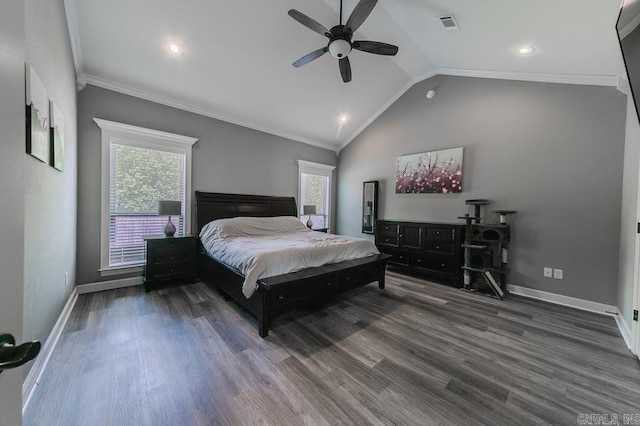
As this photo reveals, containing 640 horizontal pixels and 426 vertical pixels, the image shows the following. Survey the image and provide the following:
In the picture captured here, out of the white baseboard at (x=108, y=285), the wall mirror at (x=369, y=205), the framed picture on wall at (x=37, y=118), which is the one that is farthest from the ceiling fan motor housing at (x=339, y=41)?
the white baseboard at (x=108, y=285)

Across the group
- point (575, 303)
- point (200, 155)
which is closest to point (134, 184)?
point (200, 155)

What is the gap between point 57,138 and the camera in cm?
208

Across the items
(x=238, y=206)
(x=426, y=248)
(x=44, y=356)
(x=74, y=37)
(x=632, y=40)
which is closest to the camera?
(x=632, y=40)

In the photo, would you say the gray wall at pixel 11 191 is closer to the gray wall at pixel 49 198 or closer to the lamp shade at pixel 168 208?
the gray wall at pixel 49 198

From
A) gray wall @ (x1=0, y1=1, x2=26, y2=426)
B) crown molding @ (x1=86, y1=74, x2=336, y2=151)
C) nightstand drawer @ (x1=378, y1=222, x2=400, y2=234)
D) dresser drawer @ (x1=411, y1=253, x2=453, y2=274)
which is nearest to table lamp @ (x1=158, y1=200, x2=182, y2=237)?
crown molding @ (x1=86, y1=74, x2=336, y2=151)

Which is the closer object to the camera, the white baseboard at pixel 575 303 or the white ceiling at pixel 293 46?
the white ceiling at pixel 293 46

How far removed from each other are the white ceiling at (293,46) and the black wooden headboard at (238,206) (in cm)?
148

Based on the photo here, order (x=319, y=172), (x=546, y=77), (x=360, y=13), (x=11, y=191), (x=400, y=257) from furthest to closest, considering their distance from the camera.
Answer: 1. (x=319, y=172)
2. (x=400, y=257)
3. (x=546, y=77)
4. (x=360, y=13)
5. (x=11, y=191)

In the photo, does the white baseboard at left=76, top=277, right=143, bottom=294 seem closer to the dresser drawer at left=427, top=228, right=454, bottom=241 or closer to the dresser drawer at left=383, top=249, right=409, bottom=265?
the dresser drawer at left=383, top=249, right=409, bottom=265

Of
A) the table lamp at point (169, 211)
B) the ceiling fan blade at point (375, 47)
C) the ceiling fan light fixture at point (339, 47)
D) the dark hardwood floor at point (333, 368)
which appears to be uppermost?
the ceiling fan blade at point (375, 47)

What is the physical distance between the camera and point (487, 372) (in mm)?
1888

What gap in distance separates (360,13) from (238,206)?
3.49 meters

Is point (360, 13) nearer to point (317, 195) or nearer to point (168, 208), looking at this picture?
point (168, 208)

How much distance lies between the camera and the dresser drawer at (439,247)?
12.8 feet
